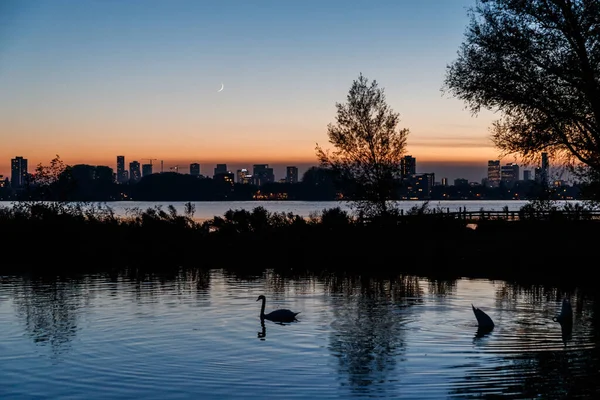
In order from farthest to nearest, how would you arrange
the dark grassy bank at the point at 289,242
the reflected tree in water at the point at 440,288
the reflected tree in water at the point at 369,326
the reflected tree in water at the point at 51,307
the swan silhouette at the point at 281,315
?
1. the dark grassy bank at the point at 289,242
2. the reflected tree in water at the point at 440,288
3. the swan silhouette at the point at 281,315
4. the reflected tree in water at the point at 51,307
5. the reflected tree in water at the point at 369,326

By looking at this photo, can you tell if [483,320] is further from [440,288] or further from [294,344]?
[440,288]

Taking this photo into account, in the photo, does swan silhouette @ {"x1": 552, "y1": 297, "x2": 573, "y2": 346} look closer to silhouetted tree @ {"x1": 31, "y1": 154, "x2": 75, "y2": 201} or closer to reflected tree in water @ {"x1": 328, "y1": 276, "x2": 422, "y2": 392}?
reflected tree in water @ {"x1": 328, "y1": 276, "x2": 422, "y2": 392}

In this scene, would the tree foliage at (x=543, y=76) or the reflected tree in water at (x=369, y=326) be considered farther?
the tree foliage at (x=543, y=76)

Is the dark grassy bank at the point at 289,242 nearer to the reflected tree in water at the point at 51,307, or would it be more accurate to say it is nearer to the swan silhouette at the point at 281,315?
the reflected tree in water at the point at 51,307

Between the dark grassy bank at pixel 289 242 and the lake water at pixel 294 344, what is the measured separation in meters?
7.43

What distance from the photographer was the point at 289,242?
41969 mm

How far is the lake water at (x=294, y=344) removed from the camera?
13867 millimetres

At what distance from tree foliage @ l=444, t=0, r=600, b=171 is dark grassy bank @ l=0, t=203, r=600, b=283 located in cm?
670

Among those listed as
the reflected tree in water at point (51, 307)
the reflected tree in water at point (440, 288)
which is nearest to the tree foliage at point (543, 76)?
the reflected tree in water at point (440, 288)

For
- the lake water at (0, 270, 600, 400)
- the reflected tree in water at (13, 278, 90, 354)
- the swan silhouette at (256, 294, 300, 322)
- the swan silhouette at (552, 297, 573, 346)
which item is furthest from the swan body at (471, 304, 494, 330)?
the reflected tree in water at (13, 278, 90, 354)

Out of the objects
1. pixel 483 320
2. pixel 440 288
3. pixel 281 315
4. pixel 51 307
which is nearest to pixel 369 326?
pixel 281 315

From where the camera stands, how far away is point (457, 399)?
1280cm

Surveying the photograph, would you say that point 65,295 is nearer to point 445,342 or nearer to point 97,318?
point 97,318

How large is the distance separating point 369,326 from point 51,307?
10.6 meters
